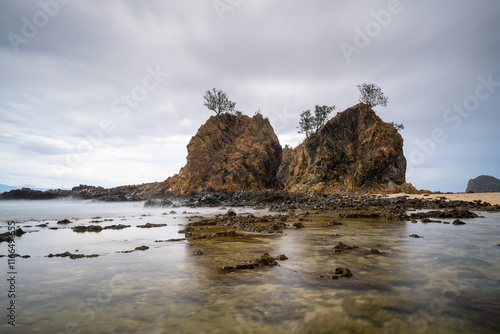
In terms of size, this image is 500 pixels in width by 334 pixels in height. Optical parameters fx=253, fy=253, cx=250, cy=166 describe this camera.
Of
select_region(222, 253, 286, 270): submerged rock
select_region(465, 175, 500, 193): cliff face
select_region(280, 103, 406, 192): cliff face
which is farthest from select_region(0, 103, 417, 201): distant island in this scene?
select_region(465, 175, 500, 193): cliff face

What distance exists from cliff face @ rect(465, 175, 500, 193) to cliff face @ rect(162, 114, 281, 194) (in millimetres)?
52073

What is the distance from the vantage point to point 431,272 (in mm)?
3625

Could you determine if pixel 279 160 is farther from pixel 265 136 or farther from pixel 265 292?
pixel 265 292

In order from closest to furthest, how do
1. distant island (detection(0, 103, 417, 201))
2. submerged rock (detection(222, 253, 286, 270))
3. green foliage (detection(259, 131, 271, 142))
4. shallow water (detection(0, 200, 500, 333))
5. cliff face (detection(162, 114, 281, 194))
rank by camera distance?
shallow water (detection(0, 200, 500, 333)) → submerged rock (detection(222, 253, 286, 270)) → distant island (detection(0, 103, 417, 201)) → cliff face (detection(162, 114, 281, 194)) → green foliage (detection(259, 131, 271, 142))

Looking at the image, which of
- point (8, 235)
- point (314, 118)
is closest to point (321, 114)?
point (314, 118)

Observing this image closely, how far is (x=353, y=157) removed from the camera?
3659 cm

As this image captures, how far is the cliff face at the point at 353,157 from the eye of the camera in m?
34.2

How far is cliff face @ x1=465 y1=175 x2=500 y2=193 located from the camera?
60797 millimetres

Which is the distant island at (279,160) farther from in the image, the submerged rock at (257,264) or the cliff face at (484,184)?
the cliff face at (484,184)

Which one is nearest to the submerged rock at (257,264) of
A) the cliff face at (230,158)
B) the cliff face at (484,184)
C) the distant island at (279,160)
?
the distant island at (279,160)

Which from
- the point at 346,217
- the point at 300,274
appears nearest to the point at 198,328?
the point at 300,274

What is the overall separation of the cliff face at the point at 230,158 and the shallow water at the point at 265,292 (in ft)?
130

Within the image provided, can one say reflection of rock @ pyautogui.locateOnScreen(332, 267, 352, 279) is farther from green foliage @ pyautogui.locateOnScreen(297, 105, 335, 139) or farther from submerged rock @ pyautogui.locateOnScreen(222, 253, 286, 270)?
green foliage @ pyautogui.locateOnScreen(297, 105, 335, 139)

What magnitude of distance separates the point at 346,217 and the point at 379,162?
85.2 feet
